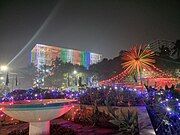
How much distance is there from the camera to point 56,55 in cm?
10688

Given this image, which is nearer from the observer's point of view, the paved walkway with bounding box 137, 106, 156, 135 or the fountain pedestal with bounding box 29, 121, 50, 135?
the paved walkway with bounding box 137, 106, 156, 135

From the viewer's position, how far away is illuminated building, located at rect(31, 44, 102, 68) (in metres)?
102

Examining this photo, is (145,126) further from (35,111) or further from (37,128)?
(37,128)

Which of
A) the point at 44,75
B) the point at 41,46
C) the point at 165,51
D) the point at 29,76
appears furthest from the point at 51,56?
the point at 165,51

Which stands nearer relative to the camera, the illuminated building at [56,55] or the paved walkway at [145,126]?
the paved walkway at [145,126]

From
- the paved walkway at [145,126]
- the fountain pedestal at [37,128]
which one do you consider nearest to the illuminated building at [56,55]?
the fountain pedestal at [37,128]

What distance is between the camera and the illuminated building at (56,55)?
10212 cm

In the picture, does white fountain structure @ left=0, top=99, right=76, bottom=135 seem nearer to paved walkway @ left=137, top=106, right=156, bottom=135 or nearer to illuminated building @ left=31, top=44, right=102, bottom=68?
paved walkway @ left=137, top=106, right=156, bottom=135

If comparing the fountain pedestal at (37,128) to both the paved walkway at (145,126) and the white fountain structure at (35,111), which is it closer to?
the white fountain structure at (35,111)

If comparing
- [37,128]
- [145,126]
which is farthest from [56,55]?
[145,126]

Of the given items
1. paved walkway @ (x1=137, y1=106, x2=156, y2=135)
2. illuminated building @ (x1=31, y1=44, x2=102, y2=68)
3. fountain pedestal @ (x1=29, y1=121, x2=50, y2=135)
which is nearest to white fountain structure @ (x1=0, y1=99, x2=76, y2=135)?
fountain pedestal @ (x1=29, y1=121, x2=50, y2=135)

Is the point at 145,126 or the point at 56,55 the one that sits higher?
the point at 56,55

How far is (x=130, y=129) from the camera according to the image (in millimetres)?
6512

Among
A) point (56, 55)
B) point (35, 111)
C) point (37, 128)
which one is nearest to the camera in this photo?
point (35, 111)
